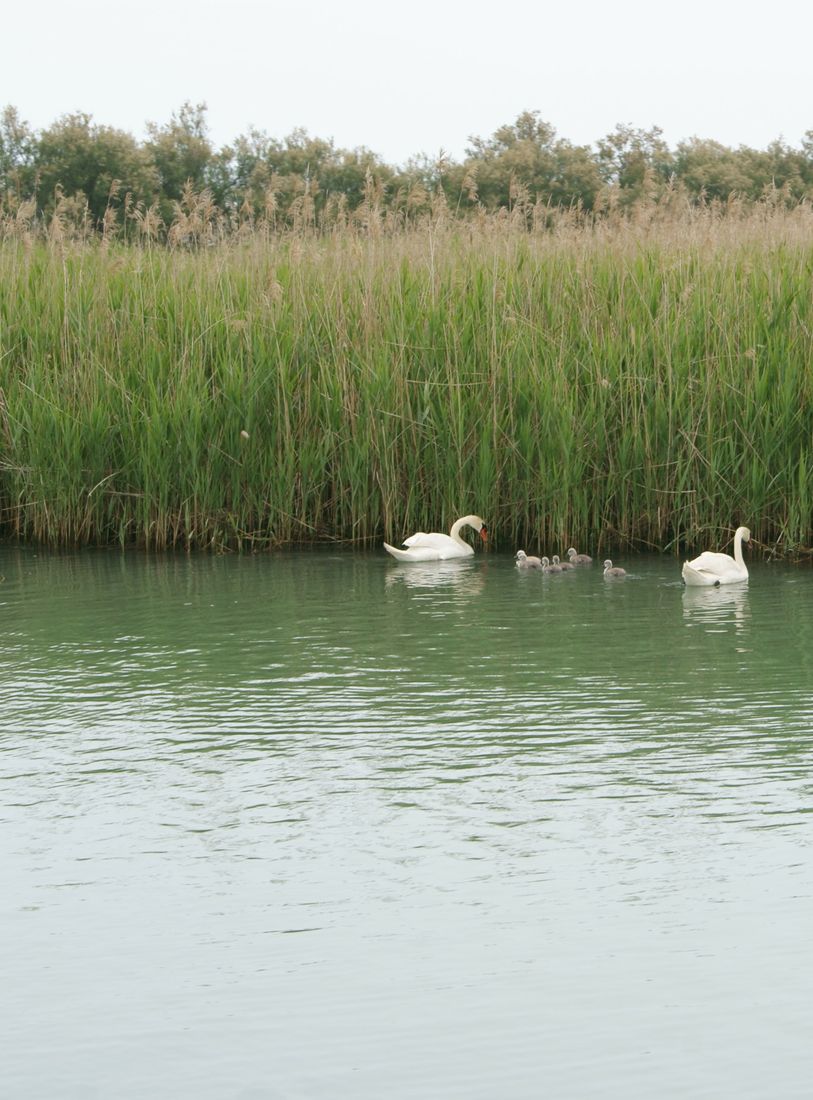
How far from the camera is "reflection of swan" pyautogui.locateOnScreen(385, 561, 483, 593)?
9273 mm

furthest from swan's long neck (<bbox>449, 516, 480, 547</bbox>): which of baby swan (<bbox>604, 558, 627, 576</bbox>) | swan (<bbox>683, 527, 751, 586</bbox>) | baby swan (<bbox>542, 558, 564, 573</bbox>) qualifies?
swan (<bbox>683, 527, 751, 586</bbox>)

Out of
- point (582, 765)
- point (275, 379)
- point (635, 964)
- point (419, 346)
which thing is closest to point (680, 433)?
point (419, 346)

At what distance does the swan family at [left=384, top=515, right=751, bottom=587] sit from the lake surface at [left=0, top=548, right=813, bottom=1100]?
0.79 metres

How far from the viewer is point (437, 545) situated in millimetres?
9891

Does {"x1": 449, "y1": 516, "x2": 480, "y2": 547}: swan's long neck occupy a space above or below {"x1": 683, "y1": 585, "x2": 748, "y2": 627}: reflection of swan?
above

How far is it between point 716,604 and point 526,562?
4.94 feet

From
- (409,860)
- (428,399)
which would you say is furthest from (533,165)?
(409,860)

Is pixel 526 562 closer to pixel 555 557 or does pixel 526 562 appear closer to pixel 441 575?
pixel 555 557

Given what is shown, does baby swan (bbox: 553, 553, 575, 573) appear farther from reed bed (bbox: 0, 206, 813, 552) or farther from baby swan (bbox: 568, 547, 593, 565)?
reed bed (bbox: 0, 206, 813, 552)

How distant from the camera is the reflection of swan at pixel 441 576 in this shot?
9273 millimetres

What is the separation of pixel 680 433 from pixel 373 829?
5707mm

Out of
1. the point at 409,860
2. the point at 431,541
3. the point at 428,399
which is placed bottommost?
the point at 409,860

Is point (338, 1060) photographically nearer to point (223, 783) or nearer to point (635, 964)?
point (635, 964)

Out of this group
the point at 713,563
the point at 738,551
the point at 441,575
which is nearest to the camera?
the point at 713,563
